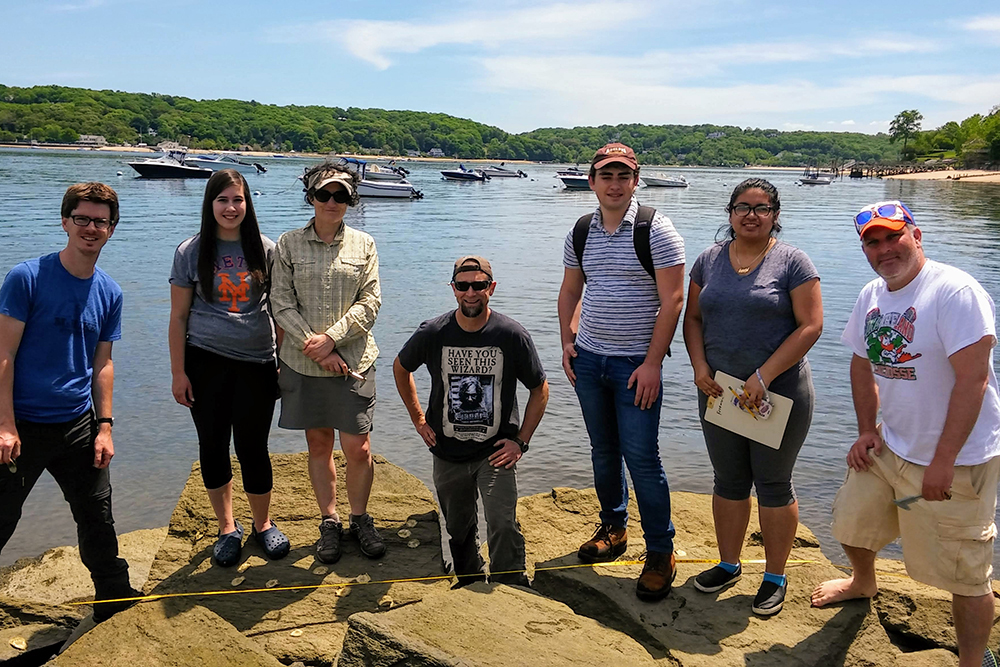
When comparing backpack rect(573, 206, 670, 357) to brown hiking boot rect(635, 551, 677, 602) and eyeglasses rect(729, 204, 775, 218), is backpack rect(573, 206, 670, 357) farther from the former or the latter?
brown hiking boot rect(635, 551, 677, 602)

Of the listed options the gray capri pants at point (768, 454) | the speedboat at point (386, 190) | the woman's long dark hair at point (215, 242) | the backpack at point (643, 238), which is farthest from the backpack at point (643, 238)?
the speedboat at point (386, 190)

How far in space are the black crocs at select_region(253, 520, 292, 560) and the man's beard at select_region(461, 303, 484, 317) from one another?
1.71m

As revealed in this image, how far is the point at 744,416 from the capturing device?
12.5ft

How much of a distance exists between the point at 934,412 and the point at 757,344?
2.63 ft

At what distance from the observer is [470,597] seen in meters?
3.51

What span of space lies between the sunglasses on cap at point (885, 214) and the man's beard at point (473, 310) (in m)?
1.83

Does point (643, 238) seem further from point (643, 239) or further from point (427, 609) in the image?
point (427, 609)

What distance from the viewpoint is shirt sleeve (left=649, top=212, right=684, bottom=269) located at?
12.8ft

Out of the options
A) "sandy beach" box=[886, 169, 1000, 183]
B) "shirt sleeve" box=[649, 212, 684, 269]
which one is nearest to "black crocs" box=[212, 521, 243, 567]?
"shirt sleeve" box=[649, 212, 684, 269]

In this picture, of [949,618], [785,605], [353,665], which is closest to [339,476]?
[353,665]

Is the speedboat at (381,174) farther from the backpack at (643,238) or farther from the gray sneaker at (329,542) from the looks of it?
the backpack at (643,238)

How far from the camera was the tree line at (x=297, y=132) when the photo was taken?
437 feet

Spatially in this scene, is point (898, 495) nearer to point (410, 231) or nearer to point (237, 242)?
point (237, 242)

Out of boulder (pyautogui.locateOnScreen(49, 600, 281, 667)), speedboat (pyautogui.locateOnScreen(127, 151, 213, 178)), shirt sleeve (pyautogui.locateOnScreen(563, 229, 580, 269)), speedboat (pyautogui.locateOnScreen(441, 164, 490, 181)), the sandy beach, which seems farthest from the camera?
speedboat (pyautogui.locateOnScreen(441, 164, 490, 181))
